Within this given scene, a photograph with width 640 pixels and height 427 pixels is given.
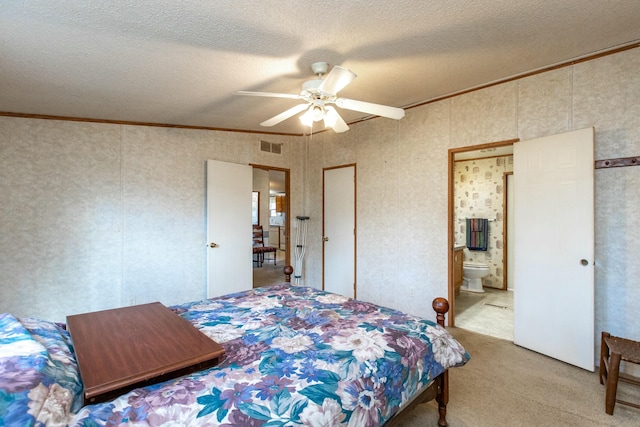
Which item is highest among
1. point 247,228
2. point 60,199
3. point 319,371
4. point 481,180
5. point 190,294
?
point 481,180

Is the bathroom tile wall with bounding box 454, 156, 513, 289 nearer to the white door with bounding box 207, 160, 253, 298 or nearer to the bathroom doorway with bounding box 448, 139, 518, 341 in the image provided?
the bathroom doorway with bounding box 448, 139, 518, 341

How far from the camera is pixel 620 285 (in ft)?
8.11

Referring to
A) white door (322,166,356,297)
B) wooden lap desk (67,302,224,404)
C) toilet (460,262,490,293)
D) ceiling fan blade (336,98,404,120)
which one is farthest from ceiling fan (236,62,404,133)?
toilet (460,262,490,293)

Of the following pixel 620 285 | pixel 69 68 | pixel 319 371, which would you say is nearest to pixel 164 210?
pixel 69 68

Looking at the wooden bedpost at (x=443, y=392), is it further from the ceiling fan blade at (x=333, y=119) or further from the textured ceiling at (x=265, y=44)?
the textured ceiling at (x=265, y=44)

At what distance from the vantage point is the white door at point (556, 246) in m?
2.52

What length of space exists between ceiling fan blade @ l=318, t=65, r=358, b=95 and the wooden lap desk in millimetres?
1680

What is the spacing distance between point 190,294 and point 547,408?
12.5 ft

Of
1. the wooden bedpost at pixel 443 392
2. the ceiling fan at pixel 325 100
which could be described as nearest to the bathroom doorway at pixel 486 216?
the wooden bedpost at pixel 443 392

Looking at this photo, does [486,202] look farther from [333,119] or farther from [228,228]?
[228,228]

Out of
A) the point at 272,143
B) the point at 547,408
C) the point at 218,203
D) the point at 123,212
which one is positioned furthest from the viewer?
the point at 272,143

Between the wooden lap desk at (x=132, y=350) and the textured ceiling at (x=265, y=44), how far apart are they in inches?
71.0

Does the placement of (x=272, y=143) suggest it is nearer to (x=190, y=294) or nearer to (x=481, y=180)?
(x=190, y=294)

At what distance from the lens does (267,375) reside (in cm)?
126
